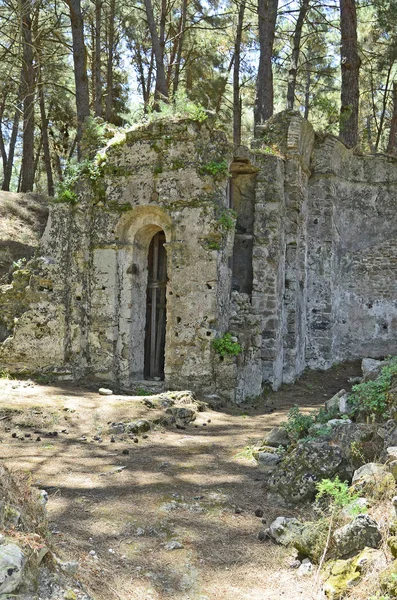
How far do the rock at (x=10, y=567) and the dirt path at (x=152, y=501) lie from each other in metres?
0.87

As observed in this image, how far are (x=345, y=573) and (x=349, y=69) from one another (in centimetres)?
1588

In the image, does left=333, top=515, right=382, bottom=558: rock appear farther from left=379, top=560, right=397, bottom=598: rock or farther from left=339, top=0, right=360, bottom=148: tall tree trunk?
left=339, top=0, right=360, bottom=148: tall tree trunk

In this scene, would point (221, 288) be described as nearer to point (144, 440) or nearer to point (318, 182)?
point (144, 440)

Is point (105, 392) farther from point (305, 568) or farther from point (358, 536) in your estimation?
point (358, 536)

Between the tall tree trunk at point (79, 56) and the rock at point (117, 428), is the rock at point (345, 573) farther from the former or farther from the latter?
the tall tree trunk at point (79, 56)

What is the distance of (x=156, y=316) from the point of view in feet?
38.2

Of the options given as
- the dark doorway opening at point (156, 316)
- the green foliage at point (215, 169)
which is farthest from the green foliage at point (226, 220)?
the dark doorway opening at point (156, 316)

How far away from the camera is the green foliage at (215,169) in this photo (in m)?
10.6

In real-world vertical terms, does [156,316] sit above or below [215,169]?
below

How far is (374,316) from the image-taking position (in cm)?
1505

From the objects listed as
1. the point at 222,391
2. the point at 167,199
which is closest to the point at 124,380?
the point at 222,391

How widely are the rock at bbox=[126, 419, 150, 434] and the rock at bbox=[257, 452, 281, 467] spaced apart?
198cm

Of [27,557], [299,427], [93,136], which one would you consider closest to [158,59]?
[93,136]

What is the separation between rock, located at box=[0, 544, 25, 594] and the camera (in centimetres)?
252
